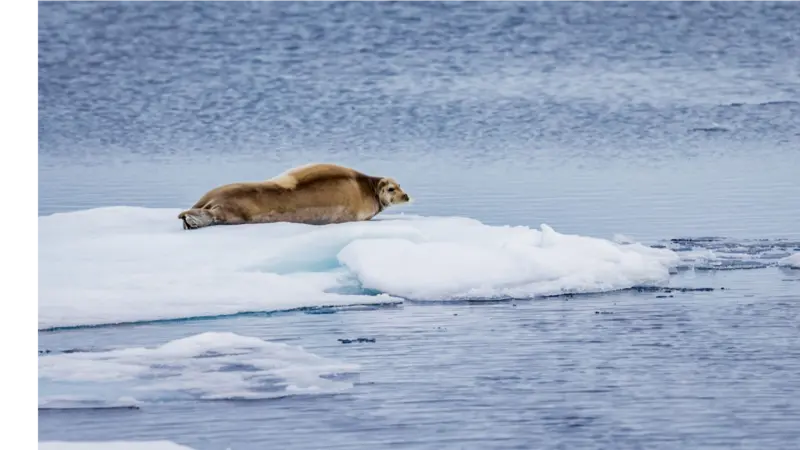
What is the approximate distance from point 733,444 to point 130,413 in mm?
1686

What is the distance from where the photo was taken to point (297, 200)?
6.36 m

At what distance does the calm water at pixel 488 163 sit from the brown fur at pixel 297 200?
1.15ft

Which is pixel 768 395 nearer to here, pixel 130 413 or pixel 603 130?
pixel 130 413

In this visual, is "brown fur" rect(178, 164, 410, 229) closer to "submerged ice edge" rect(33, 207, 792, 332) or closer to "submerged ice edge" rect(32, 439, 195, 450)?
"submerged ice edge" rect(33, 207, 792, 332)

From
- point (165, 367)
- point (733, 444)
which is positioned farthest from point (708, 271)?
point (165, 367)

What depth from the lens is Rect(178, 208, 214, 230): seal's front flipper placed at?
621cm

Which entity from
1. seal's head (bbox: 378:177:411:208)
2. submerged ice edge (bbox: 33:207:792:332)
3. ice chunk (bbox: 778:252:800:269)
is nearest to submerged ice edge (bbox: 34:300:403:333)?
submerged ice edge (bbox: 33:207:792:332)

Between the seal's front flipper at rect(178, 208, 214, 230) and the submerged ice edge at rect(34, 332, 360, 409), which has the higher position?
the seal's front flipper at rect(178, 208, 214, 230)

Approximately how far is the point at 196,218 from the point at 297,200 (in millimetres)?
423

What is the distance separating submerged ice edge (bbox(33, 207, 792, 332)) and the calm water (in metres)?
0.09

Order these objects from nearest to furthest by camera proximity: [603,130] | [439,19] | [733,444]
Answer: [733,444] < [603,130] < [439,19]

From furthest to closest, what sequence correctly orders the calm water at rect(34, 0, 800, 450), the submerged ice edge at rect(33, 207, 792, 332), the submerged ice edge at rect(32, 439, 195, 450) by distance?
1. the submerged ice edge at rect(33, 207, 792, 332)
2. the calm water at rect(34, 0, 800, 450)
3. the submerged ice edge at rect(32, 439, 195, 450)

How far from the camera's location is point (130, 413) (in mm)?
4422

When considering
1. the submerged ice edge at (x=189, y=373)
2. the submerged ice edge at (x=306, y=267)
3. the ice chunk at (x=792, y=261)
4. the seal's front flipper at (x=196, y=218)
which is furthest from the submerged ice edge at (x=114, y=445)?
the ice chunk at (x=792, y=261)
